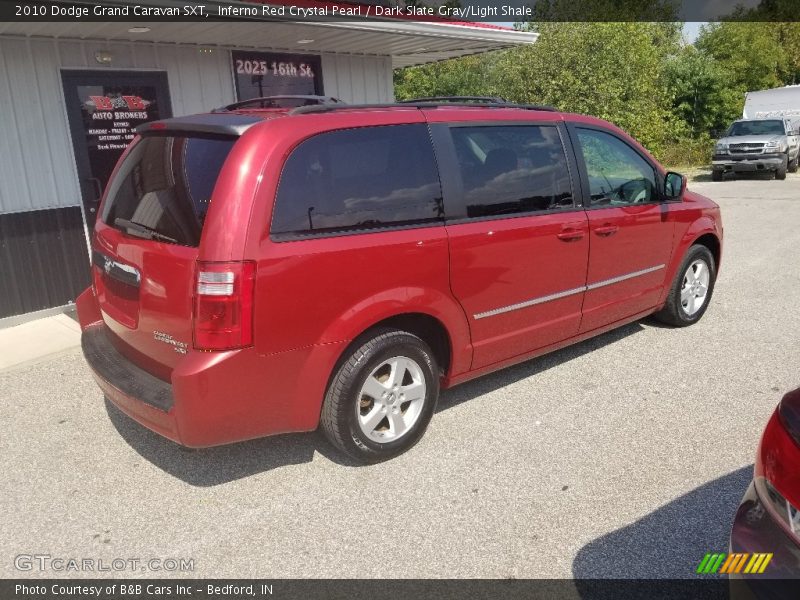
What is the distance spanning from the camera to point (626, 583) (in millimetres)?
2652

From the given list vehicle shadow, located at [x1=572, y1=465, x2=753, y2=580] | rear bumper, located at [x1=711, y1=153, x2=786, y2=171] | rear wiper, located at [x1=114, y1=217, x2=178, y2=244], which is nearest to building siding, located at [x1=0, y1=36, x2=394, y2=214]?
rear wiper, located at [x1=114, y1=217, x2=178, y2=244]

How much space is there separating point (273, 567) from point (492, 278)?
1979 mm

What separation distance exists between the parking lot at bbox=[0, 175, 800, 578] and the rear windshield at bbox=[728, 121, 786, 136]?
16.8 metres

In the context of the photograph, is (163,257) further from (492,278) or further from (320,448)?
(492,278)

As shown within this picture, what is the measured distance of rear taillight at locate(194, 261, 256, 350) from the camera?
2.92 meters

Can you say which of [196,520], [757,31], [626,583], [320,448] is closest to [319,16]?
[320,448]

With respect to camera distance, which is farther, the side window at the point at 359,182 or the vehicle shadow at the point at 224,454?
the vehicle shadow at the point at 224,454

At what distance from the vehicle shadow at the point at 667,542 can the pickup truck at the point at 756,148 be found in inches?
696

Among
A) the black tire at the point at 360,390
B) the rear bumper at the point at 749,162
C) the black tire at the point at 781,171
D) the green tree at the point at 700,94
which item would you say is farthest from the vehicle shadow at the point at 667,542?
the green tree at the point at 700,94

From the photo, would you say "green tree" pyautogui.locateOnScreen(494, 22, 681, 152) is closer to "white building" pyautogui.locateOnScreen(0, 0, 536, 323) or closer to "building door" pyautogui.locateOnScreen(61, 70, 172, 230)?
"white building" pyautogui.locateOnScreen(0, 0, 536, 323)

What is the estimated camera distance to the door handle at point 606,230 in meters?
4.45

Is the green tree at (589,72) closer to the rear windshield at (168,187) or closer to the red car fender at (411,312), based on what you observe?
the red car fender at (411,312)

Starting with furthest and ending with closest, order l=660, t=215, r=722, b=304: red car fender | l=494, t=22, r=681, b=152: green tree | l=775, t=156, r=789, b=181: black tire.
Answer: l=775, t=156, r=789, b=181: black tire < l=494, t=22, r=681, b=152: green tree < l=660, t=215, r=722, b=304: red car fender

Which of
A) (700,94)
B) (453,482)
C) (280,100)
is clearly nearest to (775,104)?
(700,94)
